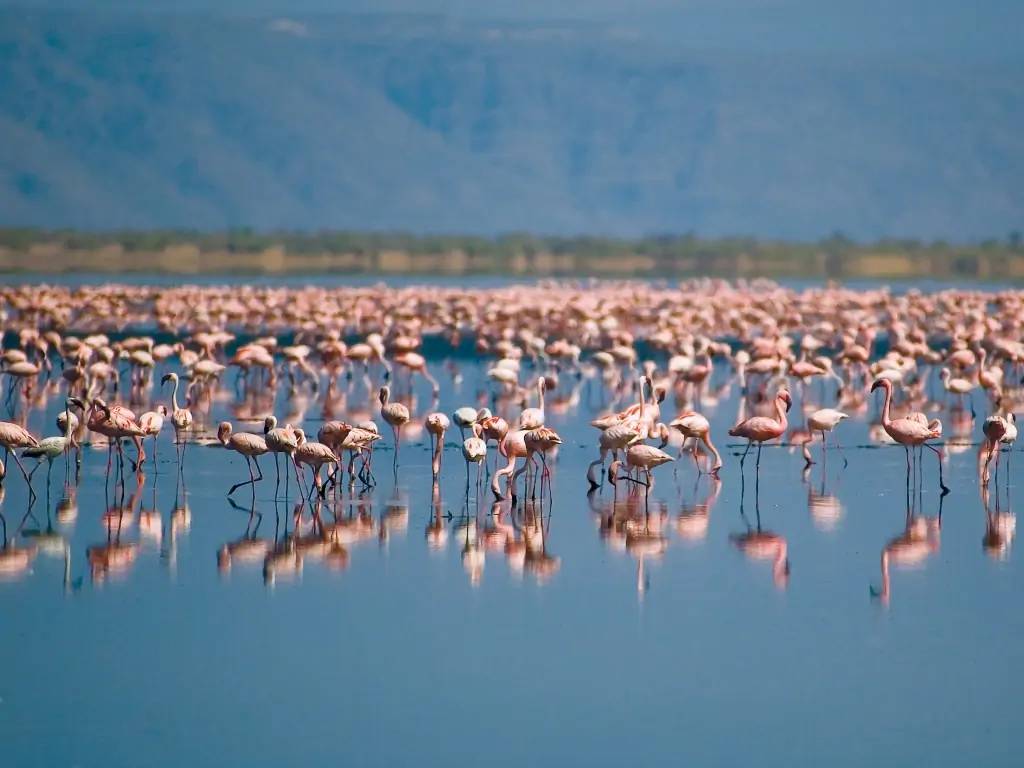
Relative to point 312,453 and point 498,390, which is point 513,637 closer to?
point 312,453

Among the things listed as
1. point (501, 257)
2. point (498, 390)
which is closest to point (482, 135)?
point (501, 257)

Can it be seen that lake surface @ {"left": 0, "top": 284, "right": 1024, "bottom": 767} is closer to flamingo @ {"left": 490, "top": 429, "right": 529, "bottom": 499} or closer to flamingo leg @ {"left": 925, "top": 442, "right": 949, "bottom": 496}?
flamingo leg @ {"left": 925, "top": 442, "right": 949, "bottom": 496}

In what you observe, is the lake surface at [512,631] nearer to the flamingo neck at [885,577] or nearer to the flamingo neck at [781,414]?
the flamingo neck at [885,577]

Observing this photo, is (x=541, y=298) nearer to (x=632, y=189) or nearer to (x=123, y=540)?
(x=123, y=540)

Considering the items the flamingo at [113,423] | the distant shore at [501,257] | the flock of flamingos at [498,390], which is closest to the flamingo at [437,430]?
the flock of flamingos at [498,390]

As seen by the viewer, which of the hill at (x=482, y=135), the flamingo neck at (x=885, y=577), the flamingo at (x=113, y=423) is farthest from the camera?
the hill at (x=482, y=135)

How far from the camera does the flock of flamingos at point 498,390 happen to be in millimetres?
13086

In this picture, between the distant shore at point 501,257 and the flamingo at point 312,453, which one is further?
the distant shore at point 501,257

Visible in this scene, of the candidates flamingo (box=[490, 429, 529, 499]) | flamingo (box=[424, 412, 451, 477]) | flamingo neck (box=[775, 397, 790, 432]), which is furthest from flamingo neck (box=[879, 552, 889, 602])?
flamingo (box=[424, 412, 451, 477])

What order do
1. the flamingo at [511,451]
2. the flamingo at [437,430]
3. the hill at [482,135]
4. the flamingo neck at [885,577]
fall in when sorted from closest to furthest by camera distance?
the flamingo neck at [885,577] → the flamingo at [511,451] → the flamingo at [437,430] → the hill at [482,135]

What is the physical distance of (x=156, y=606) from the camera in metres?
10.2

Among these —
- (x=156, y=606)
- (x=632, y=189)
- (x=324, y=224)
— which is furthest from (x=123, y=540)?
(x=632, y=189)

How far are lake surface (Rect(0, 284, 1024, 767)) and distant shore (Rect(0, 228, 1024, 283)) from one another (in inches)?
2631

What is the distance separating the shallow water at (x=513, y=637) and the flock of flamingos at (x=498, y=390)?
0.19 m
